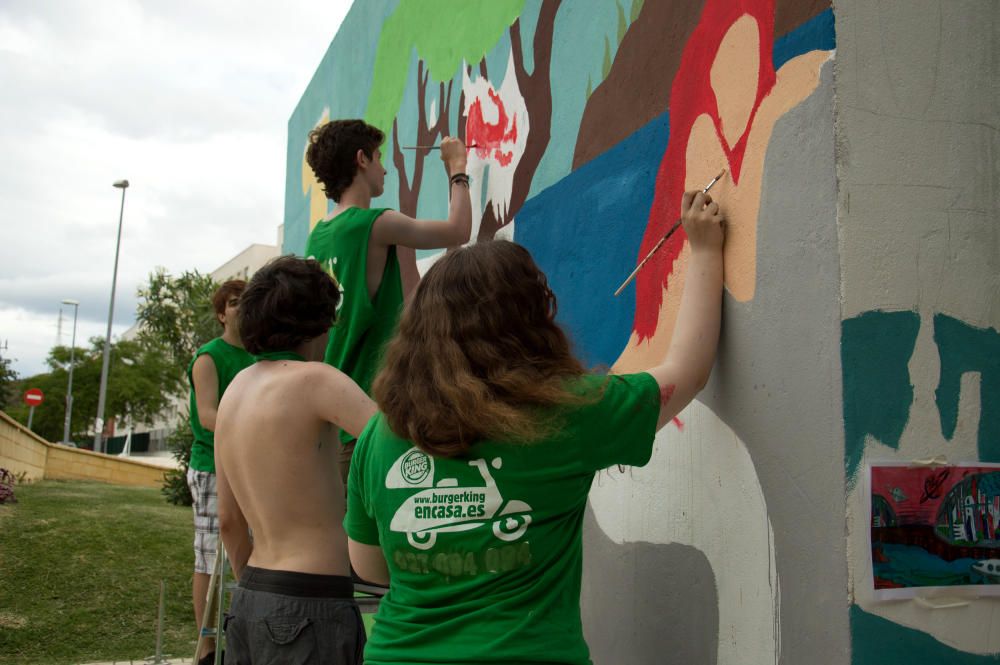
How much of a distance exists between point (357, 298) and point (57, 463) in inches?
745

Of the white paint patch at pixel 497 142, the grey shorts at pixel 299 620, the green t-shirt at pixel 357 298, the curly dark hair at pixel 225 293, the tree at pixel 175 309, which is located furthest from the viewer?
the tree at pixel 175 309

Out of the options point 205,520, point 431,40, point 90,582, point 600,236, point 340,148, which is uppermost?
point 431,40

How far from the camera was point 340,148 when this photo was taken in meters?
3.28

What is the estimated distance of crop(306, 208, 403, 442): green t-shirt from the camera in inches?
122

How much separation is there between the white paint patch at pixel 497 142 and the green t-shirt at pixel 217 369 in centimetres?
127

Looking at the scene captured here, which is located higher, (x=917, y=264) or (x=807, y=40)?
(x=807, y=40)

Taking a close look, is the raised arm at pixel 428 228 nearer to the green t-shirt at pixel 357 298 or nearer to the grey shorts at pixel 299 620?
the green t-shirt at pixel 357 298

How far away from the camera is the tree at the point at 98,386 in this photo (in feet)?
123

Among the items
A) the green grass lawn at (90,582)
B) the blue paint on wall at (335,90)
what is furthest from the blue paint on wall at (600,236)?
the green grass lawn at (90,582)

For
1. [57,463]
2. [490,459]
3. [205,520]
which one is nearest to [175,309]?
[57,463]

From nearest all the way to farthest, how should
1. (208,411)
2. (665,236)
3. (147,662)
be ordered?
(665,236), (208,411), (147,662)

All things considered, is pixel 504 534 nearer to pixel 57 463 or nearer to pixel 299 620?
pixel 299 620

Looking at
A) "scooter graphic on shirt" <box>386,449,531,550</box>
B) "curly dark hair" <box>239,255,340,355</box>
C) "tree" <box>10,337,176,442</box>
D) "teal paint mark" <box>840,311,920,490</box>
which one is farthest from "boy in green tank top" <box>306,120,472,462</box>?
"tree" <box>10,337,176,442</box>

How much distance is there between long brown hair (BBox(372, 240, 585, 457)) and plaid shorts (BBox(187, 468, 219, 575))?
2.90m
